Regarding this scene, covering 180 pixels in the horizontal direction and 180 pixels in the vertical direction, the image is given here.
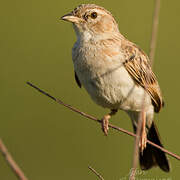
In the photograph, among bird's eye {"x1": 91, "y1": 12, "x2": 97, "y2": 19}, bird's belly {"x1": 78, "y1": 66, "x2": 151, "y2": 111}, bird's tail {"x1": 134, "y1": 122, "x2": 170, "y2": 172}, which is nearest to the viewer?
bird's belly {"x1": 78, "y1": 66, "x2": 151, "y2": 111}

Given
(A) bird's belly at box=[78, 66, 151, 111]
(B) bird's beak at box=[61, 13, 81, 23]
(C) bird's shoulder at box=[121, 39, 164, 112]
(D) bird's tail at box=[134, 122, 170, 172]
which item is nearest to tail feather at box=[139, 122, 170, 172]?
(D) bird's tail at box=[134, 122, 170, 172]

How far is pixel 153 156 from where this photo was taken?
5.33 m

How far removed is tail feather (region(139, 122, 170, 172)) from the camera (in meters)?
5.27

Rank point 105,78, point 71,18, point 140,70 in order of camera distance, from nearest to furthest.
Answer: point 105,78 < point 71,18 < point 140,70

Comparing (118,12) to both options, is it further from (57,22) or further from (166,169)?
(166,169)

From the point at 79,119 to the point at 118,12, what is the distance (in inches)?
81.5

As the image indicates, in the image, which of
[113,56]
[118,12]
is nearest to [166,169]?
[113,56]

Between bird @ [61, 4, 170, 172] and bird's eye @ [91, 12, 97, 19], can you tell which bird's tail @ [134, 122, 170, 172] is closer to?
bird @ [61, 4, 170, 172]

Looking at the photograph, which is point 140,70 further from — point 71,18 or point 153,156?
point 153,156

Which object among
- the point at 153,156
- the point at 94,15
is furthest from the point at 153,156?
the point at 94,15

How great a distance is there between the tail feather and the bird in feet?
2.08

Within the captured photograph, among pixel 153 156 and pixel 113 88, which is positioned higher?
pixel 113 88

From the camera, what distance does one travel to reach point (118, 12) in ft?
23.3

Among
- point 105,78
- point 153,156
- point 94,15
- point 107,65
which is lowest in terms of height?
point 153,156
